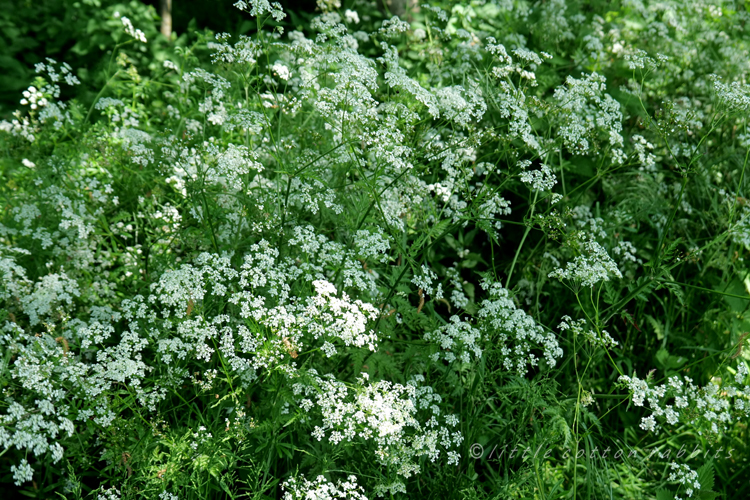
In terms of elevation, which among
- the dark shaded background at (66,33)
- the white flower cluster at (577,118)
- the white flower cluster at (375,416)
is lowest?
the dark shaded background at (66,33)

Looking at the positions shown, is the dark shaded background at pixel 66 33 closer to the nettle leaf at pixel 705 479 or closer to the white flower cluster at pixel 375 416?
the white flower cluster at pixel 375 416

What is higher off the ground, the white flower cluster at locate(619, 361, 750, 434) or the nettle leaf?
the white flower cluster at locate(619, 361, 750, 434)

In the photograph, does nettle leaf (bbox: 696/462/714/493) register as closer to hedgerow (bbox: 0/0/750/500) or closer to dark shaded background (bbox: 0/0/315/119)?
hedgerow (bbox: 0/0/750/500)

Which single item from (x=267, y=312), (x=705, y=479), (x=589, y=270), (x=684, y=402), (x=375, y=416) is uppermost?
(x=589, y=270)

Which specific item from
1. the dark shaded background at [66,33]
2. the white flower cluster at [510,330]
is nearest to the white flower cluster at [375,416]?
the white flower cluster at [510,330]

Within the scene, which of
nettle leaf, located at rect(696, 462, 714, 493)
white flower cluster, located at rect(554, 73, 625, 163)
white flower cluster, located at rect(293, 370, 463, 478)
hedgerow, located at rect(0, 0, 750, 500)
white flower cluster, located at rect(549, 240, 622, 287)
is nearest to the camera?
white flower cluster, located at rect(293, 370, 463, 478)

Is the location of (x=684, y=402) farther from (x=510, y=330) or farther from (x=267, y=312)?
(x=267, y=312)

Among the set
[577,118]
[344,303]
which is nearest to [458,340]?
[344,303]

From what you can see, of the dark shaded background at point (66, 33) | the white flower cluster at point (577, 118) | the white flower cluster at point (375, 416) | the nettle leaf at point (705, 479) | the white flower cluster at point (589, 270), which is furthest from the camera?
the dark shaded background at point (66, 33)

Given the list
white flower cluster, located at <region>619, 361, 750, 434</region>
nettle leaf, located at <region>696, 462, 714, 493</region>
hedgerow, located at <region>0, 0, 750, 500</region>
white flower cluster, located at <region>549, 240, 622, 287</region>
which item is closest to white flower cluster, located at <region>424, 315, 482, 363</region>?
hedgerow, located at <region>0, 0, 750, 500</region>

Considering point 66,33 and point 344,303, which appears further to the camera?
point 66,33

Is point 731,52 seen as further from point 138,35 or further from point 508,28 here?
point 138,35

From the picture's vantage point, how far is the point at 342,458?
147 inches

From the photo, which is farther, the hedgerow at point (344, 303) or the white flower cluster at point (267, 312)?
the hedgerow at point (344, 303)
